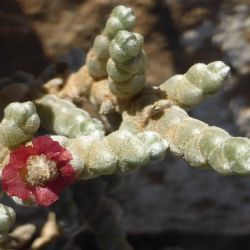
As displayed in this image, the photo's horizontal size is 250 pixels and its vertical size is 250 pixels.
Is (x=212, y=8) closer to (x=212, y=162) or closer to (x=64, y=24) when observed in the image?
(x=64, y=24)

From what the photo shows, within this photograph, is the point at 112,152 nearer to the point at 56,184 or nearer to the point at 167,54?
the point at 56,184

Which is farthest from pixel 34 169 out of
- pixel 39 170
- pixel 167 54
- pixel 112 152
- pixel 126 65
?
pixel 167 54

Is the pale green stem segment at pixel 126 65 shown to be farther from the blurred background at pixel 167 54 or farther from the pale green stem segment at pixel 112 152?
the blurred background at pixel 167 54

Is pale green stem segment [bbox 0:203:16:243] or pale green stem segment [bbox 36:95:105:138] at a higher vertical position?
pale green stem segment [bbox 36:95:105:138]

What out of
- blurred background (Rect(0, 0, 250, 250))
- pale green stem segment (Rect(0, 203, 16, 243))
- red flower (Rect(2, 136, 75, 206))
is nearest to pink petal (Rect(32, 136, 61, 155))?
red flower (Rect(2, 136, 75, 206))

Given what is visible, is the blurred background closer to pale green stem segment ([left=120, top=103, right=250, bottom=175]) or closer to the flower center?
pale green stem segment ([left=120, top=103, right=250, bottom=175])
